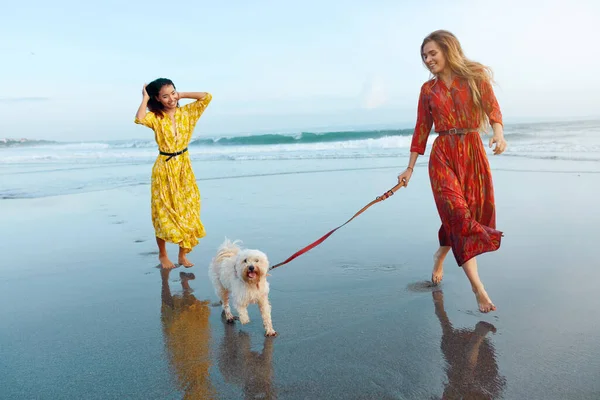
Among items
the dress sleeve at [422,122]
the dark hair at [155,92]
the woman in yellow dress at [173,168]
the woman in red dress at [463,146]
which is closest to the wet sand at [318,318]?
the woman in yellow dress at [173,168]

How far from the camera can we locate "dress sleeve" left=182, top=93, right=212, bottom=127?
562 cm

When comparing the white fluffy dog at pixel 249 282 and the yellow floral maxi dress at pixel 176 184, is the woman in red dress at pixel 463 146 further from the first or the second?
the yellow floral maxi dress at pixel 176 184

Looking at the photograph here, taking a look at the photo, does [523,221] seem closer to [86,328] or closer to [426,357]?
[426,357]

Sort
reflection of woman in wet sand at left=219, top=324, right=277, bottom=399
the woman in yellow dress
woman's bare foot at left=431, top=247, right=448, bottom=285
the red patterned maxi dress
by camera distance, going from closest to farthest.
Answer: reflection of woman in wet sand at left=219, top=324, right=277, bottom=399
the red patterned maxi dress
woman's bare foot at left=431, top=247, right=448, bottom=285
the woman in yellow dress

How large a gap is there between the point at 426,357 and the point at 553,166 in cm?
1135

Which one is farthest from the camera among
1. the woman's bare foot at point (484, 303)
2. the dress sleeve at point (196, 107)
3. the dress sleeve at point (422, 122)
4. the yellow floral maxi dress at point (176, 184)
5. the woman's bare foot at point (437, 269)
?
the dress sleeve at point (196, 107)

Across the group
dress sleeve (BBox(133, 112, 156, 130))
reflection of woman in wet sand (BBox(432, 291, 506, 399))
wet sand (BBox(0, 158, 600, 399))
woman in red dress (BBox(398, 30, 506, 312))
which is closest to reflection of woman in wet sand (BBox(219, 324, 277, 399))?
wet sand (BBox(0, 158, 600, 399))

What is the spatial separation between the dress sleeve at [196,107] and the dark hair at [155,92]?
0.31 meters

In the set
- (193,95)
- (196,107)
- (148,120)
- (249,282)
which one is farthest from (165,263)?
(249,282)

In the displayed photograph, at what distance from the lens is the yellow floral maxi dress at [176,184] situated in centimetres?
545

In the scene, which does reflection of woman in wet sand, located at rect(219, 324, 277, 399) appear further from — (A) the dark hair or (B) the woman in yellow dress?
(A) the dark hair

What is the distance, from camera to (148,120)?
5250 millimetres

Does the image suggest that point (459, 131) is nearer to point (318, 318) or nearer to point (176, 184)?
point (318, 318)

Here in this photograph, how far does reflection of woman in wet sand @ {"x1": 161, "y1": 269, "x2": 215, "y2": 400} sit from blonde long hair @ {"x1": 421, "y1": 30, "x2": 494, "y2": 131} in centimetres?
272
